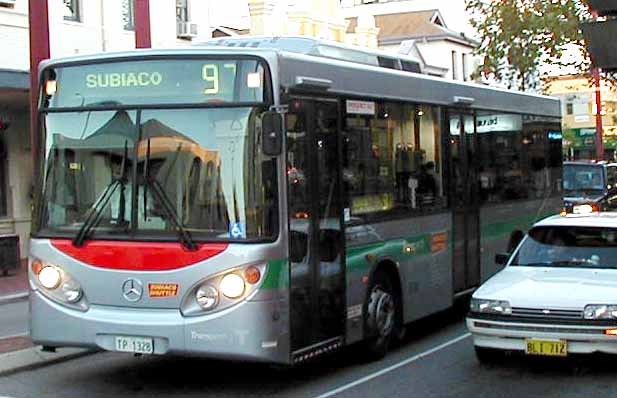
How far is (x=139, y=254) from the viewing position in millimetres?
8031

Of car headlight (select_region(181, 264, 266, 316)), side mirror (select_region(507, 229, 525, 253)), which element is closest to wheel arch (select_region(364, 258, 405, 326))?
car headlight (select_region(181, 264, 266, 316))

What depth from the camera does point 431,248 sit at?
11.1 meters

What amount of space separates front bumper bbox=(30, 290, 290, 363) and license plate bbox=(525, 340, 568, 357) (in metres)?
2.34

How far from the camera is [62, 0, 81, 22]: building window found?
2298 cm

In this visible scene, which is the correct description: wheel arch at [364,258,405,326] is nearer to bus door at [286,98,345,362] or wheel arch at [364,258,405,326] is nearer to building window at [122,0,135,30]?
bus door at [286,98,345,362]

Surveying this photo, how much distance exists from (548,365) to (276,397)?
2.92 meters

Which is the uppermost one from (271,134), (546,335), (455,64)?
Answer: (455,64)

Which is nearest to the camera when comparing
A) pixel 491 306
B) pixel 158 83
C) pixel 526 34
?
pixel 158 83

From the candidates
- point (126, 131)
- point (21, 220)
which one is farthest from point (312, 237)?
point (21, 220)

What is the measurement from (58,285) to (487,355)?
424 cm

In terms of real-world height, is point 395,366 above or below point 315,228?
below

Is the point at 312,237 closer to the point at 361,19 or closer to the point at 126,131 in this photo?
the point at 126,131

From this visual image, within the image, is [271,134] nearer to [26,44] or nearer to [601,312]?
[601,312]

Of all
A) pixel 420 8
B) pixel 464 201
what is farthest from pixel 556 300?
pixel 420 8
